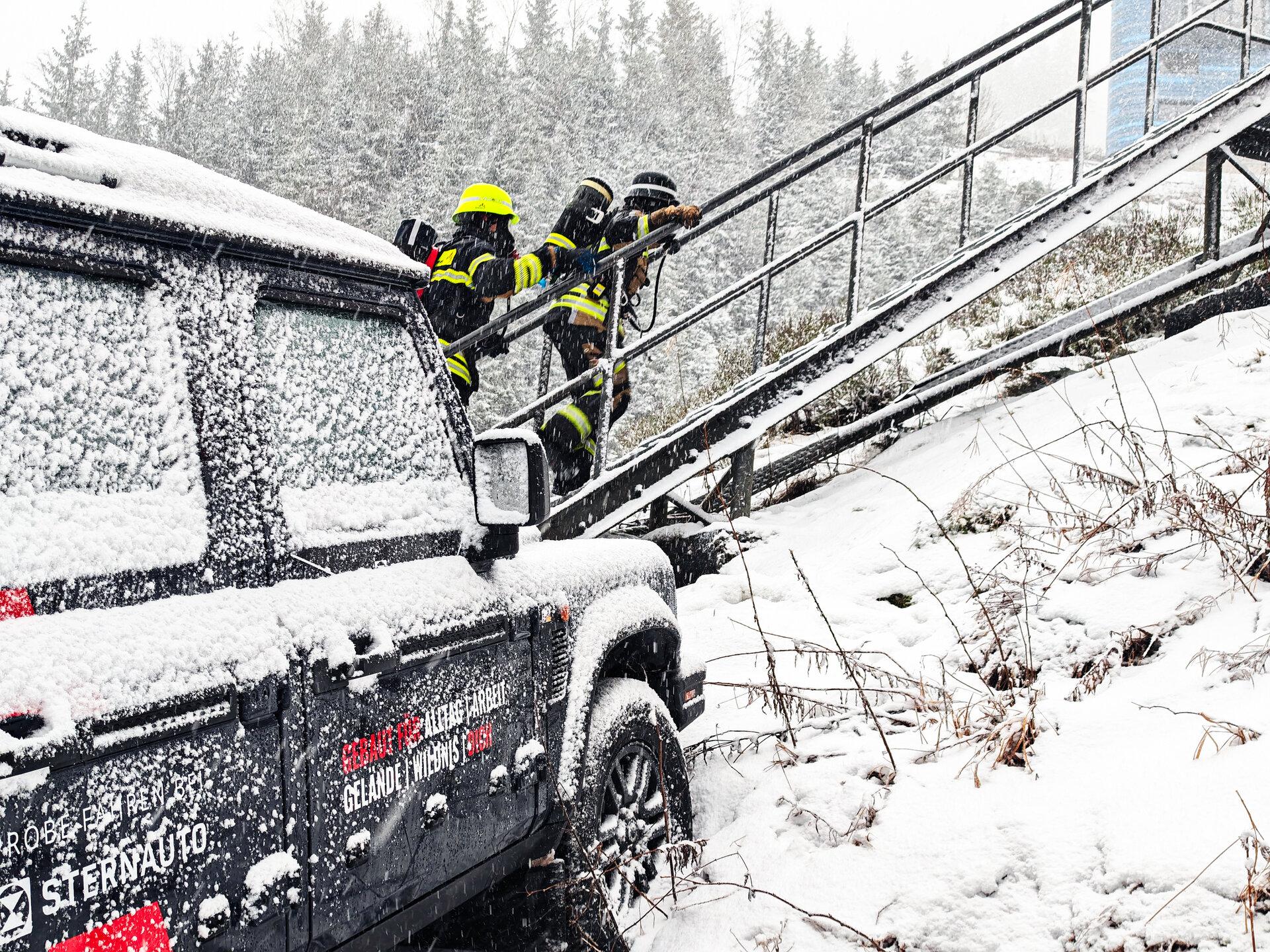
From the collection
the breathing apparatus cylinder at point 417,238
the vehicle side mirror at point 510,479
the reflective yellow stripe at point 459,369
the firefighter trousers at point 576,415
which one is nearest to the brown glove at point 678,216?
the firefighter trousers at point 576,415

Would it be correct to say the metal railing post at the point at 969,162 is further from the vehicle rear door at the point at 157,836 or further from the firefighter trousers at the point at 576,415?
the vehicle rear door at the point at 157,836

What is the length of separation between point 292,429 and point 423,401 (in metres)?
0.44

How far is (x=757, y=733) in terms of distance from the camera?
379cm

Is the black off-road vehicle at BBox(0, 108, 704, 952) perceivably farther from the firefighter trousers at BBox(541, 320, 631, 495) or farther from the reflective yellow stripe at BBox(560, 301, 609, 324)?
the reflective yellow stripe at BBox(560, 301, 609, 324)

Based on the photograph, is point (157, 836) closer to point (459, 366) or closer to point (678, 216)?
point (459, 366)

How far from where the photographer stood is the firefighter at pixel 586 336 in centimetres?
594

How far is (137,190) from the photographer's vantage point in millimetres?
1757

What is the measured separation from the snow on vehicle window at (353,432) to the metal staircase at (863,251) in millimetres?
3073

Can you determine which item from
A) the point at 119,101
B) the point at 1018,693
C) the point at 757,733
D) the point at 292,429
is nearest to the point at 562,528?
the point at 757,733

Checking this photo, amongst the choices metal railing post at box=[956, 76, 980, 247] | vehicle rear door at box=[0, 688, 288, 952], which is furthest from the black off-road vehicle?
metal railing post at box=[956, 76, 980, 247]

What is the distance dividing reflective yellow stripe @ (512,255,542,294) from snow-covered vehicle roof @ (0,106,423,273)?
3.56 meters

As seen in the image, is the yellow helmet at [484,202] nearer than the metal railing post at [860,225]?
No

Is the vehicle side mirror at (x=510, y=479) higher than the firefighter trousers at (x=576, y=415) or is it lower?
lower

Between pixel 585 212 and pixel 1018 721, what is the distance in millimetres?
4360
